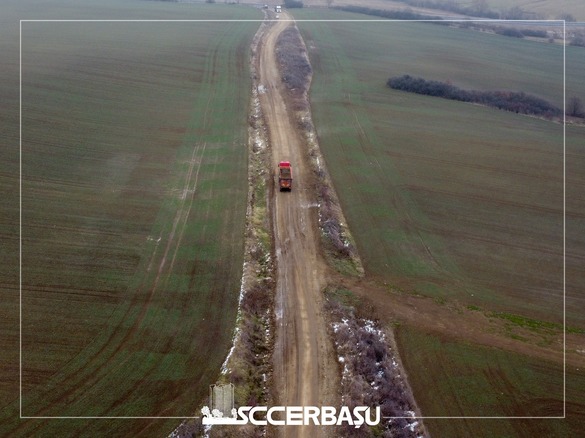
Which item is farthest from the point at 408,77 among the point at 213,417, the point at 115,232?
the point at 213,417

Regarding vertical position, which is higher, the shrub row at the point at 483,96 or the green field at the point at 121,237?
the shrub row at the point at 483,96

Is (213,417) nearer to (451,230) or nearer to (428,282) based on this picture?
(428,282)

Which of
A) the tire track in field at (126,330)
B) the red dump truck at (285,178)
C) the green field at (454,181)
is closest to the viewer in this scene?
the tire track in field at (126,330)

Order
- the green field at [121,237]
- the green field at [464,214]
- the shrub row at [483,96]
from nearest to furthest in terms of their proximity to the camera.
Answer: the green field at [121,237]
the green field at [464,214]
the shrub row at [483,96]

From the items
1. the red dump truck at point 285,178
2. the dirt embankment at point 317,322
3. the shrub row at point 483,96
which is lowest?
the dirt embankment at point 317,322

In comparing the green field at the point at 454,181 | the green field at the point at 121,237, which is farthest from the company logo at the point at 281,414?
the green field at the point at 454,181

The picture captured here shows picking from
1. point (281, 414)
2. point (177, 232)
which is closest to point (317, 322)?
point (281, 414)

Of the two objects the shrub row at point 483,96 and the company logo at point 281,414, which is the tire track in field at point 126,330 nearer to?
the company logo at point 281,414
